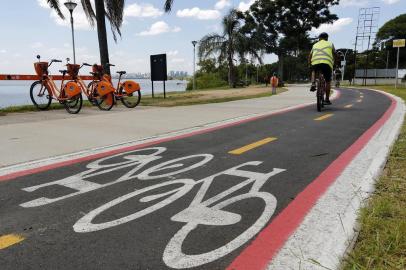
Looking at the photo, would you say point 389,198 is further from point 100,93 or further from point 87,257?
point 100,93

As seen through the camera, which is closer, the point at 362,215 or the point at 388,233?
the point at 388,233

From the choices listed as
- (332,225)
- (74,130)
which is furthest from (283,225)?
(74,130)

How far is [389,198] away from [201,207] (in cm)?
175

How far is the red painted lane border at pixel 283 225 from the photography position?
8.16 feet

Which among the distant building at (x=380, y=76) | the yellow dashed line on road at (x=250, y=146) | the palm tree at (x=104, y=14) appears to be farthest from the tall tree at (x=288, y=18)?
the yellow dashed line on road at (x=250, y=146)

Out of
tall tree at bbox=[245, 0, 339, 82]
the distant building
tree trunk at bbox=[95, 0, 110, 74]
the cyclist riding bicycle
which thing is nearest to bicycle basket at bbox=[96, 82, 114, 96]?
tree trunk at bbox=[95, 0, 110, 74]

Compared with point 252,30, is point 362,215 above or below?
below

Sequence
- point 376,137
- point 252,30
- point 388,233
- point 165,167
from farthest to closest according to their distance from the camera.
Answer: point 252,30 < point 376,137 < point 165,167 < point 388,233

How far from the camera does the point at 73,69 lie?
11797mm

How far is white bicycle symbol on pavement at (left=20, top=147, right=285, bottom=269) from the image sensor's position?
2684mm

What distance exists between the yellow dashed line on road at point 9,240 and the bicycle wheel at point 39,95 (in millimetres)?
9741

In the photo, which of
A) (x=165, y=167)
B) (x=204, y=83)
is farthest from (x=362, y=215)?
(x=204, y=83)

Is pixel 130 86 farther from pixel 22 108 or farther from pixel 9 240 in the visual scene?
pixel 9 240

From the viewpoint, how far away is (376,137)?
703 cm
